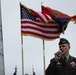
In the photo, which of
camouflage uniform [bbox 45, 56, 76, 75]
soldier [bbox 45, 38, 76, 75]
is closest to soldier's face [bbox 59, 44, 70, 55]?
soldier [bbox 45, 38, 76, 75]

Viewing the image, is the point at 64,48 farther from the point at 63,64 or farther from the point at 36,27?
the point at 36,27

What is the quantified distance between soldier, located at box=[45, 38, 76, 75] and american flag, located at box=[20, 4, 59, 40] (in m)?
7.37

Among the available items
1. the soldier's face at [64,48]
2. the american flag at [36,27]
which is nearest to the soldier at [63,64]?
the soldier's face at [64,48]

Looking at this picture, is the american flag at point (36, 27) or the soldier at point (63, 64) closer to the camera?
the soldier at point (63, 64)

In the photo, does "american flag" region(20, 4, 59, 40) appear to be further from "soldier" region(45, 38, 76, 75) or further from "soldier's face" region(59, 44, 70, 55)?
"soldier's face" region(59, 44, 70, 55)

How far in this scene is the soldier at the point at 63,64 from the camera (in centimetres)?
975

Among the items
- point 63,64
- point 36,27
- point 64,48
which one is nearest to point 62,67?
point 63,64

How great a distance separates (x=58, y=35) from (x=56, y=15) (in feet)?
2.73

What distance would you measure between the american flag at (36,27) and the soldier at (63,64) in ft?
→ 24.2

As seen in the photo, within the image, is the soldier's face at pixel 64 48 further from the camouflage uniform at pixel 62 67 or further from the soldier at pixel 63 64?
the camouflage uniform at pixel 62 67

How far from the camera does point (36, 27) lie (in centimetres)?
1775

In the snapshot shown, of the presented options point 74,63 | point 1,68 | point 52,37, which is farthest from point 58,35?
point 74,63

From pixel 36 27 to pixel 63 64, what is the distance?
798cm

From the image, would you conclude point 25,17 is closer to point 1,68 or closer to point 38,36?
point 38,36
